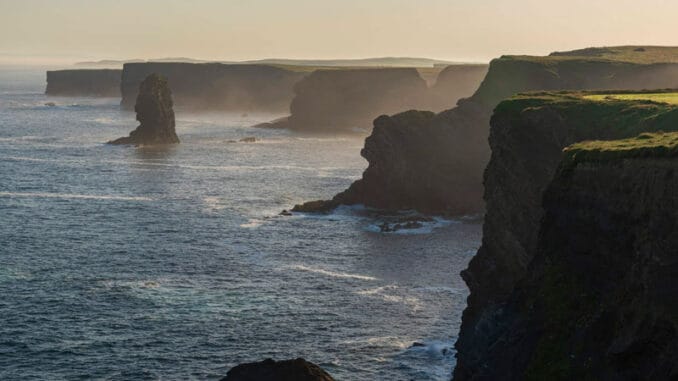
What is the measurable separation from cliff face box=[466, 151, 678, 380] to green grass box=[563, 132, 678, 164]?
363 millimetres

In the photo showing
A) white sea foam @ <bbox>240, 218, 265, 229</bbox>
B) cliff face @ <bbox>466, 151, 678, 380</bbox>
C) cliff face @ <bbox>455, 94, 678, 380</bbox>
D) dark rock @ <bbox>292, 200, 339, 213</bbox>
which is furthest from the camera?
dark rock @ <bbox>292, 200, 339, 213</bbox>

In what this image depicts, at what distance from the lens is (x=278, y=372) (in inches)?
2208

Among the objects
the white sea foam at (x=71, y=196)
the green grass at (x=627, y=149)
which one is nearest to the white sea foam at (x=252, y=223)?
the white sea foam at (x=71, y=196)

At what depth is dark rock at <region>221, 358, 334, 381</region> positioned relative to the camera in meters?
55.7

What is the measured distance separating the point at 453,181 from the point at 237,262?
139 ft

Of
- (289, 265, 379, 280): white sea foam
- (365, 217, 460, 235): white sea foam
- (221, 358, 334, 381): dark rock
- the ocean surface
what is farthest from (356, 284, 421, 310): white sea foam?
(365, 217, 460, 235): white sea foam

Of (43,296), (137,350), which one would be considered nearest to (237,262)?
(43,296)

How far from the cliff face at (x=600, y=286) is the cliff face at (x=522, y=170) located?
494 inches

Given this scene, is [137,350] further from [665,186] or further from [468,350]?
[665,186]

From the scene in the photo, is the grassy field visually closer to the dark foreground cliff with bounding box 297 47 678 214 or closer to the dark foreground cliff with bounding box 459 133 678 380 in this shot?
the dark foreground cliff with bounding box 459 133 678 380

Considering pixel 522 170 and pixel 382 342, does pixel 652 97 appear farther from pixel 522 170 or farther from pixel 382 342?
pixel 382 342

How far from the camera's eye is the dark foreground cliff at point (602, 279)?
41.5 meters

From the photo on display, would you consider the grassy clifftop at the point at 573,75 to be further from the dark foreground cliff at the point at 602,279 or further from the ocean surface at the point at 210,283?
the dark foreground cliff at the point at 602,279

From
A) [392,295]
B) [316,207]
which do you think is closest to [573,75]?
[316,207]
